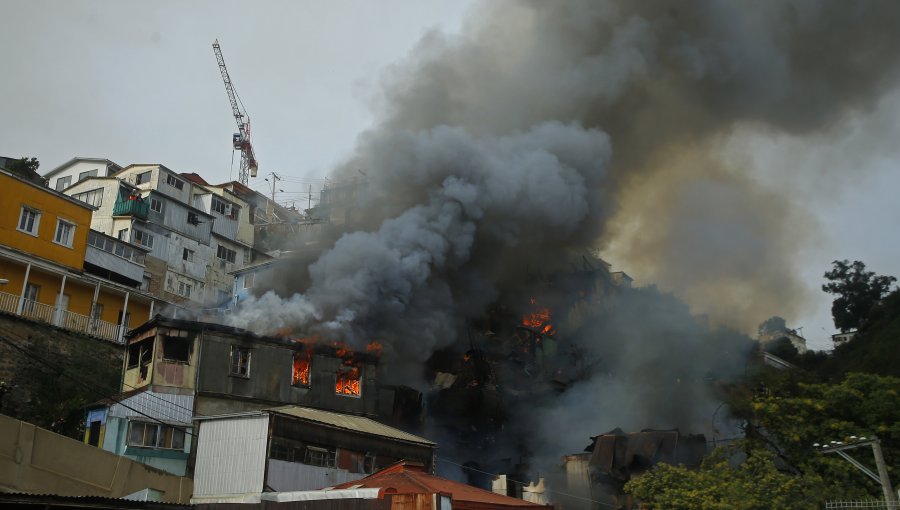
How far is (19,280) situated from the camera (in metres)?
34.5

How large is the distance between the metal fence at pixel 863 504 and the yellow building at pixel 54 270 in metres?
32.0

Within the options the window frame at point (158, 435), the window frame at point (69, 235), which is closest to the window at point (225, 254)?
the window frame at point (69, 235)

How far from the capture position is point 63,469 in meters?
21.7

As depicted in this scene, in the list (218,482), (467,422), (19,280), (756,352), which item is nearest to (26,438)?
(218,482)

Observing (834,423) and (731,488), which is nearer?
(731,488)

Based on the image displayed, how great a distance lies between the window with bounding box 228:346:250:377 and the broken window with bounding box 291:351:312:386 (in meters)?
1.93

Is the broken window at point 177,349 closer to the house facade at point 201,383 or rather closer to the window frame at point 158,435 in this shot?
the house facade at point 201,383

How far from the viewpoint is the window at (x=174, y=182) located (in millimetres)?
54094

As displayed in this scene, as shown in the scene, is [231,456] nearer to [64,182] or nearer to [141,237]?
[141,237]

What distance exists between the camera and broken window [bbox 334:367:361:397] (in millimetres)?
32062

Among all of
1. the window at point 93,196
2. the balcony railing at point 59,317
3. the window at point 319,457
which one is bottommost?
the window at point 319,457

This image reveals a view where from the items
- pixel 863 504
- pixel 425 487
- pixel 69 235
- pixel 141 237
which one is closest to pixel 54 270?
pixel 69 235

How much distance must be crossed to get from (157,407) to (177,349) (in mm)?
2548

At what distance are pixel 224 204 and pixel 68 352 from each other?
2426cm
